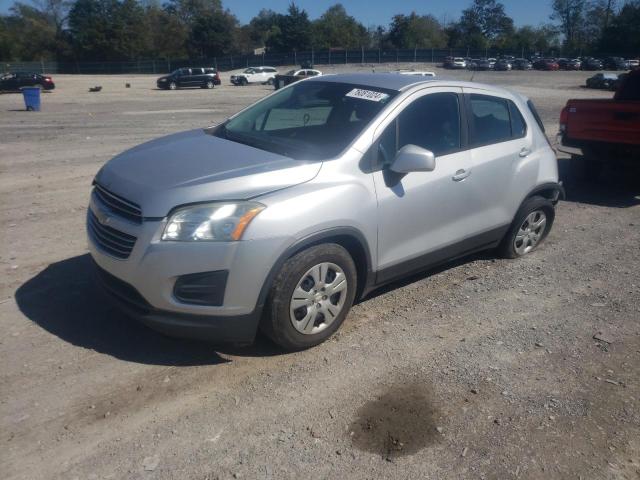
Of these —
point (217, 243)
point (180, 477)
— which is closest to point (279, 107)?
point (217, 243)

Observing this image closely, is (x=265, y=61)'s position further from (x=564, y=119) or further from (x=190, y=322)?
(x=190, y=322)

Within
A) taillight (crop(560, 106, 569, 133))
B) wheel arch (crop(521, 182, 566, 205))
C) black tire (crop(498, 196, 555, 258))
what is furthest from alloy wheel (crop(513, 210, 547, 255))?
taillight (crop(560, 106, 569, 133))

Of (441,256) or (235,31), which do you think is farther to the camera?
(235,31)

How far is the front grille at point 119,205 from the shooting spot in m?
3.48

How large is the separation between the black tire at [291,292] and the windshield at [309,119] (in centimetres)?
70

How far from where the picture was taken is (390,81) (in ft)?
15.3

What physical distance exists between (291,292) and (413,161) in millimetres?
1269

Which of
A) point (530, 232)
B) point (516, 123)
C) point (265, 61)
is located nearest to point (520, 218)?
point (530, 232)

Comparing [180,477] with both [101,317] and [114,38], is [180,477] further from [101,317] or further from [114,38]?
[114,38]

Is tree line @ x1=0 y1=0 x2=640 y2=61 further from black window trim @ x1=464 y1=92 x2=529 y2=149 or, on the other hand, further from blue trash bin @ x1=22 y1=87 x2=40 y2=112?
black window trim @ x1=464 y1=92 x2=529 y2=149

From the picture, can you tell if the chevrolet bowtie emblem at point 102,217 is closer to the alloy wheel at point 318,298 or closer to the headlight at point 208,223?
the headlight at point 208,223

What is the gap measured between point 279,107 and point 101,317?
7.66 feet

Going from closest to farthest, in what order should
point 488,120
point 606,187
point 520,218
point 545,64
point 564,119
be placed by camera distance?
point 488,120, point 520,218, point 564,119, point 606,187, point 545,64

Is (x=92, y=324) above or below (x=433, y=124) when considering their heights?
below
